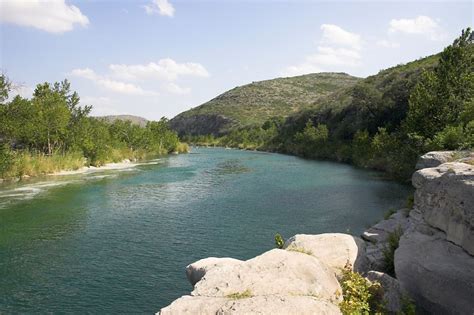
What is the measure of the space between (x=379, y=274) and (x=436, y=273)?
202 centimetres

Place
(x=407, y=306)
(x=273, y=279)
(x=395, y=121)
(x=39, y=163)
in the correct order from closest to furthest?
(x=273, y=279) → (x=407, y=306) → (x=39, y=163) → (x=395, y=121)

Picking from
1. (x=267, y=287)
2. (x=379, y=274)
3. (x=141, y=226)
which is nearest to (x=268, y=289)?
(x=267, y=287)

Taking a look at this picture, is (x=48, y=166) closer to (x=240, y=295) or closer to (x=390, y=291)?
(x=240, y=295)

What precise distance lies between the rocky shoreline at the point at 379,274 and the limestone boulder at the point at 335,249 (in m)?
0.05

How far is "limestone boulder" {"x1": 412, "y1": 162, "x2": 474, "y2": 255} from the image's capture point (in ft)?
44.6

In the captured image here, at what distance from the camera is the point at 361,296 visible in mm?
13656

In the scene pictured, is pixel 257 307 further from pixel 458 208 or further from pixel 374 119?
pixel 374 119

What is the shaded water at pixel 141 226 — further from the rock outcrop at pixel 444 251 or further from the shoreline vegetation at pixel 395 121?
the rock outcrop at pixel 444 251

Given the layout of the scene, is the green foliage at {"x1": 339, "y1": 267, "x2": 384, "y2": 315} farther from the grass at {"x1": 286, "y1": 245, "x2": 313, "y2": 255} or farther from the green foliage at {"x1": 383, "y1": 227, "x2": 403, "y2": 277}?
the green foliage at {"x1": 383, "y1": 227, "x2": 403, "y2": 277}

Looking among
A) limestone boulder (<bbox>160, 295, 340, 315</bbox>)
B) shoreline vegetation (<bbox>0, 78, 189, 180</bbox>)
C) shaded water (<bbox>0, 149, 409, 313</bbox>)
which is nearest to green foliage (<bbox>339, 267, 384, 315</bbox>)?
limestone boulder (<bbox>160, 295, 340, 315</bbox>)

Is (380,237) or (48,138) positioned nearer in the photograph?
(380,237)

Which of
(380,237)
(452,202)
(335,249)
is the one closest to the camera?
(452,202)

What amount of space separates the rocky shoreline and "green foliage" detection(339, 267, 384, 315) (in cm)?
32

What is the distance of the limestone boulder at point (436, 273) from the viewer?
1329 cm
